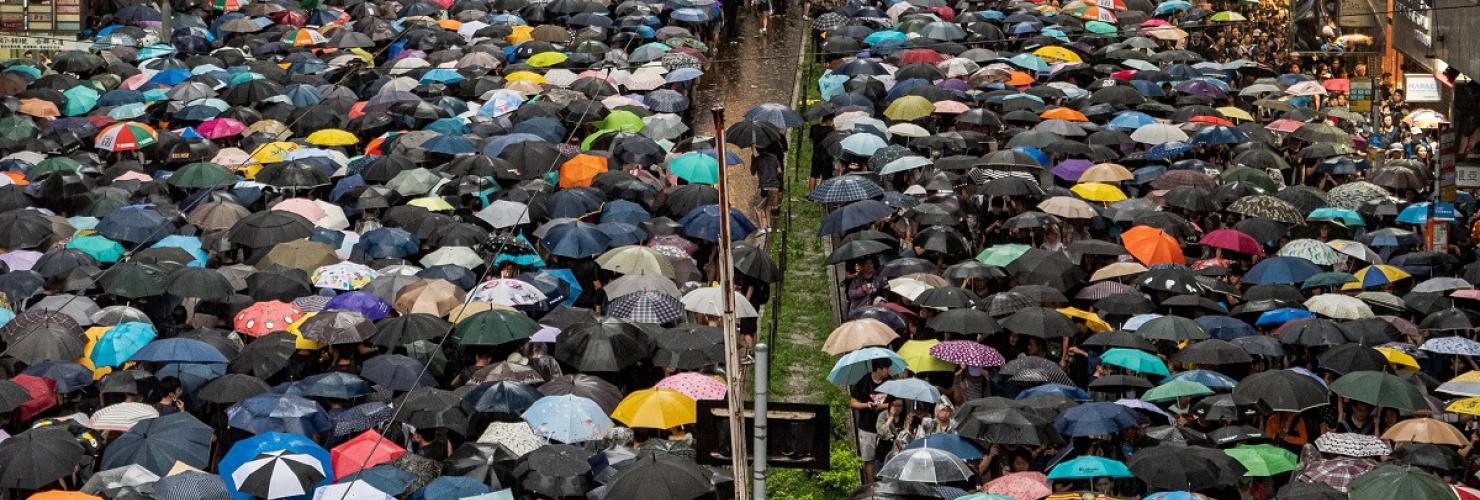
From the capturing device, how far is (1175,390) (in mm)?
18531

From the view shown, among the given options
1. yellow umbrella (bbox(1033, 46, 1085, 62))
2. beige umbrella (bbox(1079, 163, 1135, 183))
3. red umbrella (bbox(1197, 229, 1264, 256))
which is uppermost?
yellow umbrella (bbox(1033, 46, 1085, 62))

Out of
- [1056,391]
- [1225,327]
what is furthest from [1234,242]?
[1056,391]

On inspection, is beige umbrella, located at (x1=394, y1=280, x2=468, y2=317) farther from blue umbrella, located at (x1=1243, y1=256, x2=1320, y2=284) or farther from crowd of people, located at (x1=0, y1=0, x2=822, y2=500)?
blue umbrella, located at (x1=1243, y1=256, x2=1320, y2=284)

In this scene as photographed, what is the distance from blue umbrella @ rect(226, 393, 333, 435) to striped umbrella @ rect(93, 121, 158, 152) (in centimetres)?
1206

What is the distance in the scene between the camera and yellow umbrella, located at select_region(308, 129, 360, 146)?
96.5ft

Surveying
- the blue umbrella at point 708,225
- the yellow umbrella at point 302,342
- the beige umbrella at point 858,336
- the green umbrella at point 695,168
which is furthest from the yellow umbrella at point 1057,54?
the yellow umbrella at point 302,342

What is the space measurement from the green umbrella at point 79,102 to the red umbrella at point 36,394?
13.6 meters

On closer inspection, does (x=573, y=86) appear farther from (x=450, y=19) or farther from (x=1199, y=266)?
(x=1199, y=266)

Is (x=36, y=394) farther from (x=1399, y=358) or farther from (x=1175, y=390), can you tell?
(x=1399, y=358)

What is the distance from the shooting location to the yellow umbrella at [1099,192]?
2614 centimetres

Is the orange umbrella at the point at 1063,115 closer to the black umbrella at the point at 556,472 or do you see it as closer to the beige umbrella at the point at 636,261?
the beige umbrella at the point at 636,261

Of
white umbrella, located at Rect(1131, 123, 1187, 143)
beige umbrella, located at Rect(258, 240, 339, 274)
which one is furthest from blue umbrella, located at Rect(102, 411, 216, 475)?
white umbrella, located at Rect(1131, 123, 1187, 143)

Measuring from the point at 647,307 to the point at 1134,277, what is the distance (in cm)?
514

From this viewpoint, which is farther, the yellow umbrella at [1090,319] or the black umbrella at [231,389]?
the yellow umbrella at [1090,319]
